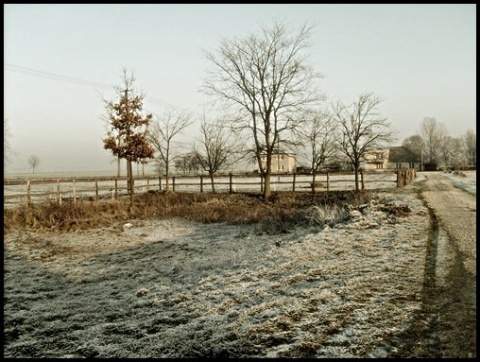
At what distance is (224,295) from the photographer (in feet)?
17.5

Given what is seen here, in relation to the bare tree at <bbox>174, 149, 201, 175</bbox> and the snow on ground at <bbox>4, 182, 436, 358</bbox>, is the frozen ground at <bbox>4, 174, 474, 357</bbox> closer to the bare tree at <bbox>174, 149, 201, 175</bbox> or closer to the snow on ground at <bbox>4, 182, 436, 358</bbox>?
the snow on ground at <bbox>4, 182, 436, 358</bbox>

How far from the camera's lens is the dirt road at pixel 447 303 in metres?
3.41

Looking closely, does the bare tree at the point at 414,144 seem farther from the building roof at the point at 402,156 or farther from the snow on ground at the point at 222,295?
the snow on ground at the point at 222,295

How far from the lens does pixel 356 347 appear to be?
352 centimetres

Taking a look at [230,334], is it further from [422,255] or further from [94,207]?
[94,207]

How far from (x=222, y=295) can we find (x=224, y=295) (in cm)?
3

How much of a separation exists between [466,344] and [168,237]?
893 cm

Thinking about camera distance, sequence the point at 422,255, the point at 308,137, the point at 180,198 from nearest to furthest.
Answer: the point at 422,255 < the point at 180,198 < the point at 308,137

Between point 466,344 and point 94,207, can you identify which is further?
point 94,207

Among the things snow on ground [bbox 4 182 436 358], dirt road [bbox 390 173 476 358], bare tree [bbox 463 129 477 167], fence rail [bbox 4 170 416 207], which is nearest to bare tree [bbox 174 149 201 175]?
fence rail [bbox 4 170 416 207]

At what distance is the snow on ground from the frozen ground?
20mm

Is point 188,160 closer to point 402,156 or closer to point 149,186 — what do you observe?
point 149,186

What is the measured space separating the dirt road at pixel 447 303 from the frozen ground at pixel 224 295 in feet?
0.45

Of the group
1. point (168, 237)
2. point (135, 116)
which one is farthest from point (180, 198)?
point (168, 237)
